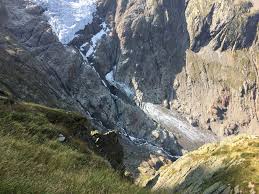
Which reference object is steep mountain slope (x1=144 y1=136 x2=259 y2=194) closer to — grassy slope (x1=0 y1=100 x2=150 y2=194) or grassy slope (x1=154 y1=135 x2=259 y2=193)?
grassy slope (x1=154 y1=135 x2=259 y2=193)

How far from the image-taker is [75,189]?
1234cm

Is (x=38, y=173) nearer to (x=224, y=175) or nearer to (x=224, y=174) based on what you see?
(x=224, y=175)

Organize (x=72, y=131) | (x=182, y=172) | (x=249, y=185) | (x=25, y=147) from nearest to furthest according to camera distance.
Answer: (x=25, y=147), (x=72, y=131), (x=249, y=185), (x=182, y=172)

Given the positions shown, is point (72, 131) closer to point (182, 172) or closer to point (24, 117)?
point (24, 117)

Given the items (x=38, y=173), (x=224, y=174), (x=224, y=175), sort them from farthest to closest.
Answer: (x=224, y=174) < (x=224, y=175) < (x=38, y=173)

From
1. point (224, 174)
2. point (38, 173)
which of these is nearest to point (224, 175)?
point (224, 174)

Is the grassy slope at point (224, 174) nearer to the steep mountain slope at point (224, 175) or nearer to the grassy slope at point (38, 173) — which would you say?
the steep mountain slope at point (224, 175)

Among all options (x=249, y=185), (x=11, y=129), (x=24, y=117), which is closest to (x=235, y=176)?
(x=249, y=185)

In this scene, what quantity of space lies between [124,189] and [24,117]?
57.3ft

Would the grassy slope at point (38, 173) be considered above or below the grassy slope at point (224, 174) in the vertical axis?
above

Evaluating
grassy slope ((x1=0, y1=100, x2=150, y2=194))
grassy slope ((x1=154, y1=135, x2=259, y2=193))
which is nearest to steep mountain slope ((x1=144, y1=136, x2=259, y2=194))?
grassy slope ((x1=154, y1=135, x2=259, y2=193))

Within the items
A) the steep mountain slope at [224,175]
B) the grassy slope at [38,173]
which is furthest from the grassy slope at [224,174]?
the grassy slope at [38,173]

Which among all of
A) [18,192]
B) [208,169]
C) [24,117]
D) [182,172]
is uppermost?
[18,192]

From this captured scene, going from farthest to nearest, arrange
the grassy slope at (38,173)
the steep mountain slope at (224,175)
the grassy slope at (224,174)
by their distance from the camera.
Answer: the grassy slope at (224,174) < the steep mountain slope at (224,175) < the grassy slope at (38,173)
